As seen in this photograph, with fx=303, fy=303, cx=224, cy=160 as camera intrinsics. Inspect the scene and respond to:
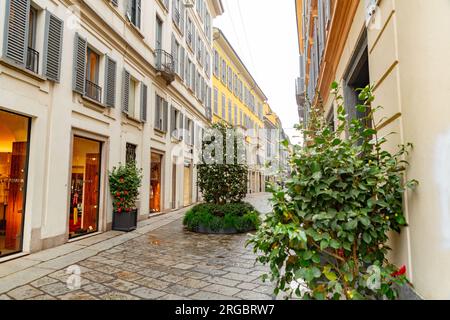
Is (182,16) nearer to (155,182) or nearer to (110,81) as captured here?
(110,81)

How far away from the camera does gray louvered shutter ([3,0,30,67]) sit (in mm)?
5844

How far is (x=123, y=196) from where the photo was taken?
30.3 feet

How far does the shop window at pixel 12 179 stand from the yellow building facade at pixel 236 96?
12.5m

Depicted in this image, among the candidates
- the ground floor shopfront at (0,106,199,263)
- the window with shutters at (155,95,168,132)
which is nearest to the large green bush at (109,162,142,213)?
the ground floor shopfront at (0,106,199,263)

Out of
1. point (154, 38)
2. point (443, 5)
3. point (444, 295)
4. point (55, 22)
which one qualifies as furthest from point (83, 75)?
point (444, 295)

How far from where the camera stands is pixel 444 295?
1.90 m

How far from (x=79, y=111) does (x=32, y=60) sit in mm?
1724

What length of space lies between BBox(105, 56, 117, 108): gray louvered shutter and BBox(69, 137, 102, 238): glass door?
4.46 feet

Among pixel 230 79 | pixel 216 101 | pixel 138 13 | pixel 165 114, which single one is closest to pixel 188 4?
pixel 138 13

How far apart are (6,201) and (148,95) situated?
23.7 feet

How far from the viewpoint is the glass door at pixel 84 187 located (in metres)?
8.20

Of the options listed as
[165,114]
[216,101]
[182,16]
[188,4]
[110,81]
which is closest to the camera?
[110,81]

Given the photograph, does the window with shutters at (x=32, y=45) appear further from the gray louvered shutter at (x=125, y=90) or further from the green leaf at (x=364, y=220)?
the green leaf at (x=364, y=220)

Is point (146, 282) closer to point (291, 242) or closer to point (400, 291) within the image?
point (291, 242)
